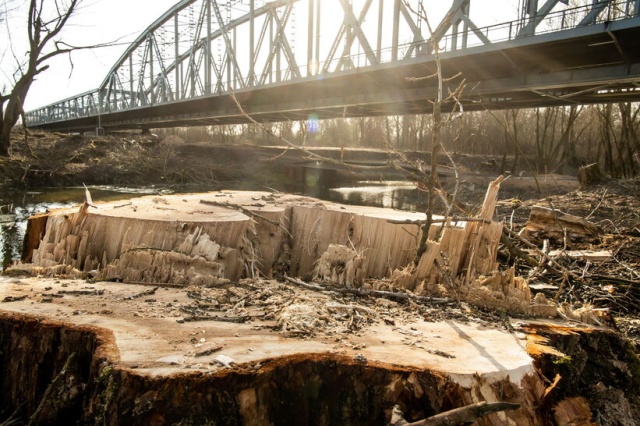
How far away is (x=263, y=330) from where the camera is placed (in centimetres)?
230

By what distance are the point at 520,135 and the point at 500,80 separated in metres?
24.1

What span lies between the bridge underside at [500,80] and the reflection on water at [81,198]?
381cm

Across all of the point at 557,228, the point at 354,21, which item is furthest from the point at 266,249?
the point at 354,21

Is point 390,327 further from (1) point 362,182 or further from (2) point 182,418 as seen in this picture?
(1) point 362,182

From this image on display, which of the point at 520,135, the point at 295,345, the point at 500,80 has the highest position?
the point at 500,80

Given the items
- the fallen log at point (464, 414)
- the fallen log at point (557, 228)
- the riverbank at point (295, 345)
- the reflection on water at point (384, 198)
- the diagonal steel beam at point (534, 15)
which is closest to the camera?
the fallen log at point (464, 414)

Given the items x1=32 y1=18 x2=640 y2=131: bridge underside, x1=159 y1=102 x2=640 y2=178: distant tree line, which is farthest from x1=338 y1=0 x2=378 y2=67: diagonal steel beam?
x1=159 y1=102 x2=640 y2=178: distant tree line

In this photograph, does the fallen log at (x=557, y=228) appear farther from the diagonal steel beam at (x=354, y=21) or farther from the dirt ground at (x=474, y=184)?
the diagonal steel beam at (x=354, y=21)

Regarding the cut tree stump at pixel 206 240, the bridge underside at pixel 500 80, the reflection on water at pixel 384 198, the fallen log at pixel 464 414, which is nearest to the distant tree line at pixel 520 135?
the cut tree stump at pixel 206 240

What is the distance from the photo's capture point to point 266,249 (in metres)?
4.30

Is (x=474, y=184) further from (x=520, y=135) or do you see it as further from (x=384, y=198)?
(x=520, y=135)

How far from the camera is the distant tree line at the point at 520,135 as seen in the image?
1906 centimetres

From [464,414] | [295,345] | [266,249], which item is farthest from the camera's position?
[266,249]

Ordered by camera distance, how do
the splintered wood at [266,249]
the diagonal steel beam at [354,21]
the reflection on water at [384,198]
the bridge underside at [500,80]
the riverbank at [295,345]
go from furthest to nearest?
the diagonal steel beam at [354,21] → the reflection on water at [384,198] → the bridge underside at [500,80] → the splintered wood at [266,249] → the riverbank at [295,345]
